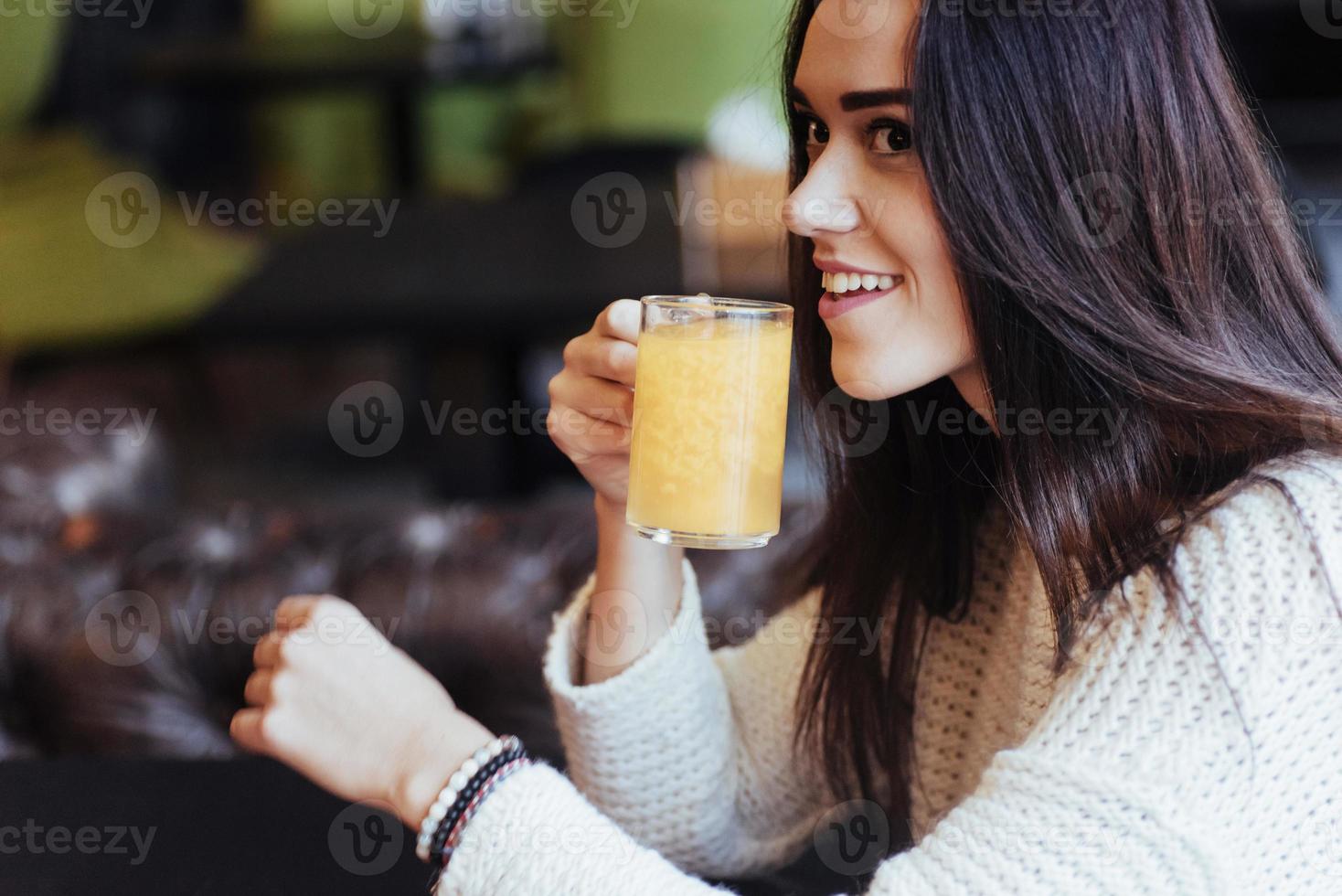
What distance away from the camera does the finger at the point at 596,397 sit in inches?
41.0

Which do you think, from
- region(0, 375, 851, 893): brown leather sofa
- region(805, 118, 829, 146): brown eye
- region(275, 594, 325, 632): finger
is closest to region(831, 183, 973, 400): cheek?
region(805, 118, 829, 146): brown eye

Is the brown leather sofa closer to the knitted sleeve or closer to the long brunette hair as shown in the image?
the knitted sleeve

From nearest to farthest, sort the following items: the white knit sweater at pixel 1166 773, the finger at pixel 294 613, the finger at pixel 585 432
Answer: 1. the white knit sweater at pixel 1166 773
2. the finger at pixel 294 613
3. the finger at pixel 585 432

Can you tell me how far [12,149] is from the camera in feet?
12.3

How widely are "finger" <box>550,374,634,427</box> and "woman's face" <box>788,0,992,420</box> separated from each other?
0.61ft

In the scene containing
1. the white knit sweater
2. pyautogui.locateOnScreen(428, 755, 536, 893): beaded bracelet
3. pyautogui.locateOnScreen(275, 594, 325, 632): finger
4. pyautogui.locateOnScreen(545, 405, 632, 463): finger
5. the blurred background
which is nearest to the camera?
the white knit sweater

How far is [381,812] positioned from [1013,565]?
1.73ft

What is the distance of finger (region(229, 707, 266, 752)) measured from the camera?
0.92 metres

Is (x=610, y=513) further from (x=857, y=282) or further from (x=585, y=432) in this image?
(x=857, y=282)

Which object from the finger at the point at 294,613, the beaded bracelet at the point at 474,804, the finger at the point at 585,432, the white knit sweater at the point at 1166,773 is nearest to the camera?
the white knit sweater at the point at 1166,773

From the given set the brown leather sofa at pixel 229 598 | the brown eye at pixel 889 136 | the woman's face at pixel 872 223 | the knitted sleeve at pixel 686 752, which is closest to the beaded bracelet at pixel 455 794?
the knitted sleeve at pixel 686 752

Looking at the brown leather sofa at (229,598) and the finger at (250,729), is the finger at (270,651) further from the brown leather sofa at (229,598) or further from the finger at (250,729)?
the brown leather sofa at (229,598)

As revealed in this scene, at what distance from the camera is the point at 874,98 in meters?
0.88

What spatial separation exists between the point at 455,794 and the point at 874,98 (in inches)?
20.3
